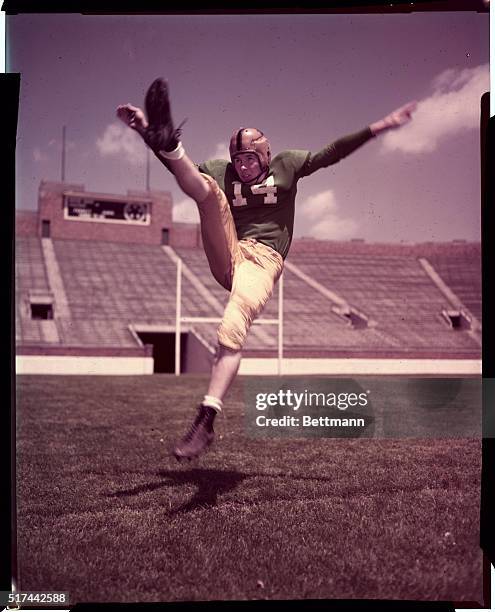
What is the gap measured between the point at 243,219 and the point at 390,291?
44.9 ft

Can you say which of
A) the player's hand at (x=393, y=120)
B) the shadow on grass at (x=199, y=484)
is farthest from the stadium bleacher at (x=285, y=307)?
the player's hand at (x=393, y=120)

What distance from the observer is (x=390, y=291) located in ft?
53.2

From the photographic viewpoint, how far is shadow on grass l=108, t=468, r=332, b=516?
10.4 feet

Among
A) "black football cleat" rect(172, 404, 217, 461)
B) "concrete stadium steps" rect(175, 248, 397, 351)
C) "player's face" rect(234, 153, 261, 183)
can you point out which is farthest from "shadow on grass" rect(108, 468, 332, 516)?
"concrete stadium steps" rect(175, 248, 397, 351)

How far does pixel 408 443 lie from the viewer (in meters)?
4.61

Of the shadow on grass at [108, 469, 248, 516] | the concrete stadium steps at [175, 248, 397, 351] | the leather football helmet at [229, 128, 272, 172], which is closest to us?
the leather football helmet at [229, 128, 272, 172]

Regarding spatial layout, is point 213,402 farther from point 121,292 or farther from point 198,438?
point 121,292

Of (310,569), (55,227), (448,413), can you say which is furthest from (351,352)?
(310,569)

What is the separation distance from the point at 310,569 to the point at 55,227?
→ 199 inches

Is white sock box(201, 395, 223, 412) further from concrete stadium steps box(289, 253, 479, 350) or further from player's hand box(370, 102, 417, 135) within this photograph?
concrete stadium steps box(289, 253, 479, 350)

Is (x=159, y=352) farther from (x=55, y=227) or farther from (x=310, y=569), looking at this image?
(x=310, y=569)

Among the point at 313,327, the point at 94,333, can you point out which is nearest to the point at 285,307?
the point at 313,327

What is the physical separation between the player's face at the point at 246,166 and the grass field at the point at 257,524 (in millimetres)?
1538

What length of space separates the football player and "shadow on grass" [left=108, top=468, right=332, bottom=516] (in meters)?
0.70
